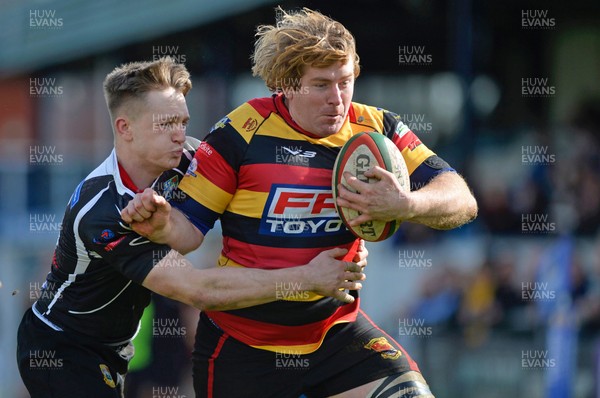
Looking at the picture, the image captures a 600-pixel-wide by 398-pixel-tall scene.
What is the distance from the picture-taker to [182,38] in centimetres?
941

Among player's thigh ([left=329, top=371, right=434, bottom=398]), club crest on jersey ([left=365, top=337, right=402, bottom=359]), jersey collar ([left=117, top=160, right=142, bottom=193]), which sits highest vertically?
jersey collar ([left=117, top=160, right=142, bottom=193])

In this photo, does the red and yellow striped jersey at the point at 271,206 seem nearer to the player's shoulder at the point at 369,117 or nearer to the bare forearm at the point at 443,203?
the player's shoulder at the point at 369,117

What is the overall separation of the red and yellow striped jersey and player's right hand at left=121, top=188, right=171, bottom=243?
0.23 m

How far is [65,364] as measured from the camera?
4535 millimetres

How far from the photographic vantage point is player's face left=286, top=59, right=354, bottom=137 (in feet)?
14.4

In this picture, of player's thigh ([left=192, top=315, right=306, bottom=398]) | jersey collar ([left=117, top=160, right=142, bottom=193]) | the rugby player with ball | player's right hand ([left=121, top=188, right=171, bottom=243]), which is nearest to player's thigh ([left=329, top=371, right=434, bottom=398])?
the rugby player with ball

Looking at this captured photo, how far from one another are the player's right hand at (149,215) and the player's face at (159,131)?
30 centimetres

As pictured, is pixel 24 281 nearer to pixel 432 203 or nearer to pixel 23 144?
pixel 23 144

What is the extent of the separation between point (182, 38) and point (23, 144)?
1849 mm

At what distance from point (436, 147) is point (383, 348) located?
534 centimetres

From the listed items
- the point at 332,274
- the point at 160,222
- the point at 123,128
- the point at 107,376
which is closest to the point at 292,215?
the point at 332,274

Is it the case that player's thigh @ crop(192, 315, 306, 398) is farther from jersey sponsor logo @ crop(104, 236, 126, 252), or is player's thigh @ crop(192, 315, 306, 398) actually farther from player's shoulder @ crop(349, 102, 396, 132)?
player's shoulder @ crop(349, 102, 396, 132)

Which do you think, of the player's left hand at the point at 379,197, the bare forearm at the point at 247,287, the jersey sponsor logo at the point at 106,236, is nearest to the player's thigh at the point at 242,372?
the bare forearm at the point at 247,287

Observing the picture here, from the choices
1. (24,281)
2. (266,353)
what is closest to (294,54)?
(266,353)
